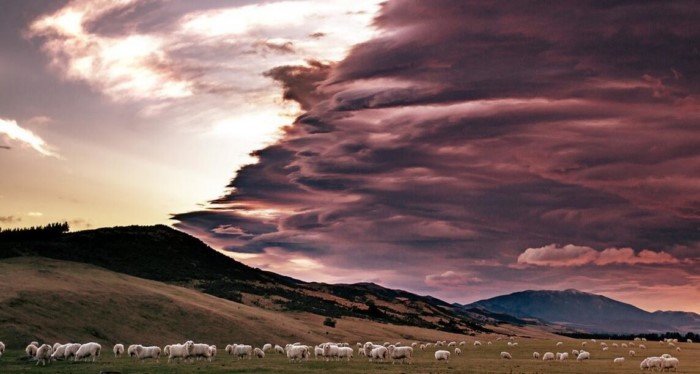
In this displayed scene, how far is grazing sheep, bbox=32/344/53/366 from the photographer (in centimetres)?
5250

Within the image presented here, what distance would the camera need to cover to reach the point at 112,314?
3433 inches

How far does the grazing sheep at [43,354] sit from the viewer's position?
2067 inches

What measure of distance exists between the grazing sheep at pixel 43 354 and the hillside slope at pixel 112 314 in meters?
13.8

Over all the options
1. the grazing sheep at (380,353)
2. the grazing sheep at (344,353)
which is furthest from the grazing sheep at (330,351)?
the grazing sheep at (380,353)

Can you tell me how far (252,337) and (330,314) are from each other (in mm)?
58892

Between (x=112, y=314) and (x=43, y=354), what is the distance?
34879 millimetres

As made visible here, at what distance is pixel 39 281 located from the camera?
306ft

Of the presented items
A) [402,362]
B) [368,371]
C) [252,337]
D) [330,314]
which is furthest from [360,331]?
[368,371]

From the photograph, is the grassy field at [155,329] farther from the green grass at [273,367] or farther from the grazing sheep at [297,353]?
the grazing sheep at [297,353]

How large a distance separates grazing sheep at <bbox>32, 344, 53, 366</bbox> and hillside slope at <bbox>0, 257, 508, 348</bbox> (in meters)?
13.8

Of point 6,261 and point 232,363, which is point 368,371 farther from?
point 6,261

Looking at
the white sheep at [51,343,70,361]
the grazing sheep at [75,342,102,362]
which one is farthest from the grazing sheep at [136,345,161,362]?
the white sheep at [51,343,70,361]

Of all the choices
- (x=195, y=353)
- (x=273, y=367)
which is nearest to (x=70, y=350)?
(x=195, y=353)

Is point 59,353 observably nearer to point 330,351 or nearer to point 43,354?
point 43,354
